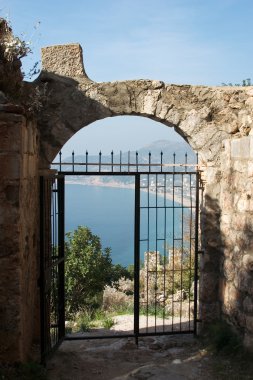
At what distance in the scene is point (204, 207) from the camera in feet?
19.5

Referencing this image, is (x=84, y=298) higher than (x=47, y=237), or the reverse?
(x=47, y=237)

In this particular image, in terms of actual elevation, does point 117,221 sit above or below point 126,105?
below

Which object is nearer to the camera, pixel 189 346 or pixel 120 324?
pixel 189 346

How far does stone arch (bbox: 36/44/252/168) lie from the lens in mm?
5695

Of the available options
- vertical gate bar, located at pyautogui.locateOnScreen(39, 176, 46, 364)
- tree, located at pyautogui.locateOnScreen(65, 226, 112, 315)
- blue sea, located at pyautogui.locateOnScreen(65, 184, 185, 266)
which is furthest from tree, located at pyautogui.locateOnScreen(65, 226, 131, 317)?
vertical gate bar, located at pyautogui.locateOnScreen(39, 176, 46, 364)

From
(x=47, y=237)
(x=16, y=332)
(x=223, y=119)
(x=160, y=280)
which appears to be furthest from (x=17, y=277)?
(x=160, y=280)

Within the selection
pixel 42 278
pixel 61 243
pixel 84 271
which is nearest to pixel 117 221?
pixel 84 271

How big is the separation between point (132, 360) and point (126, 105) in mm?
3285

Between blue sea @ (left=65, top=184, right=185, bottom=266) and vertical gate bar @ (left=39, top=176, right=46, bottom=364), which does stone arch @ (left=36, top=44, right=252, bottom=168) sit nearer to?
vertical gate bar @ (left=39, top=176, right=46, bottom=364)

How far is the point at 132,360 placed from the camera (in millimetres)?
5566

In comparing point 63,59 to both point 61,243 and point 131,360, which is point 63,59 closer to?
point 61,243

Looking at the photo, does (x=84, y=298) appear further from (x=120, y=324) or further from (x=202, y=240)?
(x=202, y=240)

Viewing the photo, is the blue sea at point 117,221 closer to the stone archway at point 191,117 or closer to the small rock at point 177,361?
the stone archway at point 191,117

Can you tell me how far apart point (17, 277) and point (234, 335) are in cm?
270
